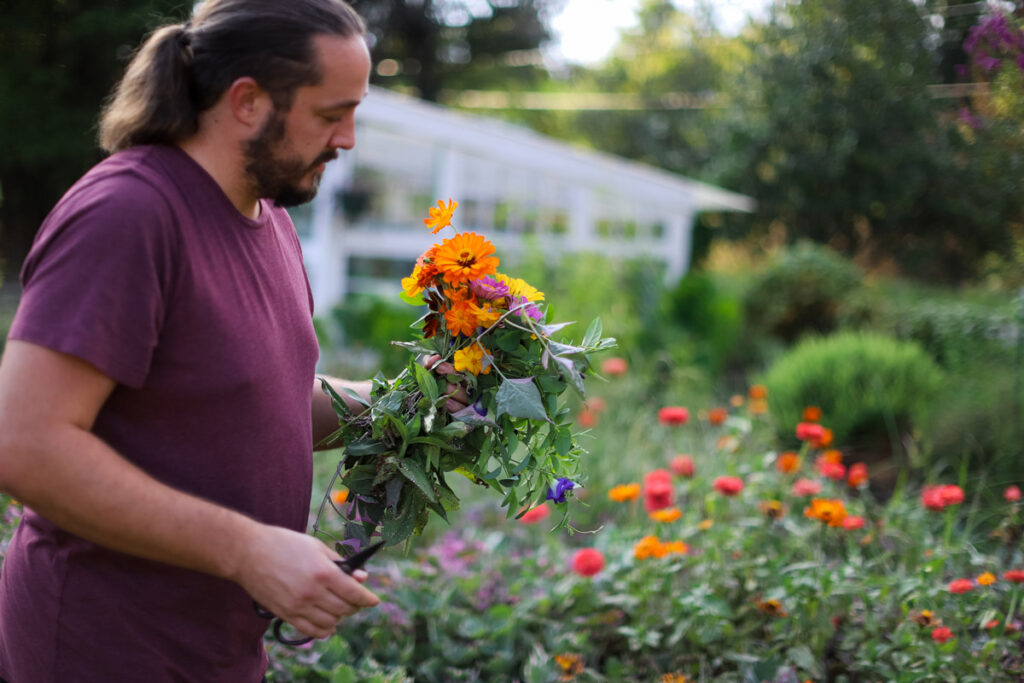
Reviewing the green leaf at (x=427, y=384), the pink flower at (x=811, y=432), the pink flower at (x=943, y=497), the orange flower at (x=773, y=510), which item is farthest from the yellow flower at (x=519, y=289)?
the pink flower at (x=811, y=432)

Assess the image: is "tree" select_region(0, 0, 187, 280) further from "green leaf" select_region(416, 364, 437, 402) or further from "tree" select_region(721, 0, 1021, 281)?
"tree" select_region(721, 0, 1021, 281)

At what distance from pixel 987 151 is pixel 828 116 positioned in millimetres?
6240

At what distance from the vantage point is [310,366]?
51.6 inches

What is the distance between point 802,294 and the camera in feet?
27.6

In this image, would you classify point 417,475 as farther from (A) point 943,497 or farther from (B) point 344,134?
(A) point 943,497

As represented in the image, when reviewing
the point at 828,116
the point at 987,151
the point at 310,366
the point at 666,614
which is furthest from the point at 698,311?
the point at 310,366

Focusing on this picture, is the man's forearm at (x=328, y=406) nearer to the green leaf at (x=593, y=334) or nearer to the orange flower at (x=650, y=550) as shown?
the green leaf at (x=593, y=334)

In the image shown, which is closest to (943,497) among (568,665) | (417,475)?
(568,665)

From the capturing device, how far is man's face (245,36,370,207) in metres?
1.13

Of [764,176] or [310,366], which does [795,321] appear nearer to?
[764,176]

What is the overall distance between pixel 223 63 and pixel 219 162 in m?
0.13

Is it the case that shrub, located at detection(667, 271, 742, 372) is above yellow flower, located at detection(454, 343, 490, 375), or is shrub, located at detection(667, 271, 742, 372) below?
below

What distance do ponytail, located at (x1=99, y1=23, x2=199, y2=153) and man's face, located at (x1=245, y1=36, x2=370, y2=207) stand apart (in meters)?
0.10

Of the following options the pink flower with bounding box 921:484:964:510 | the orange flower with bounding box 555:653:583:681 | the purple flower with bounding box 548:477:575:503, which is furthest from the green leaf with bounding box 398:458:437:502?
the pink flower with bounding box 921:484:964:510
